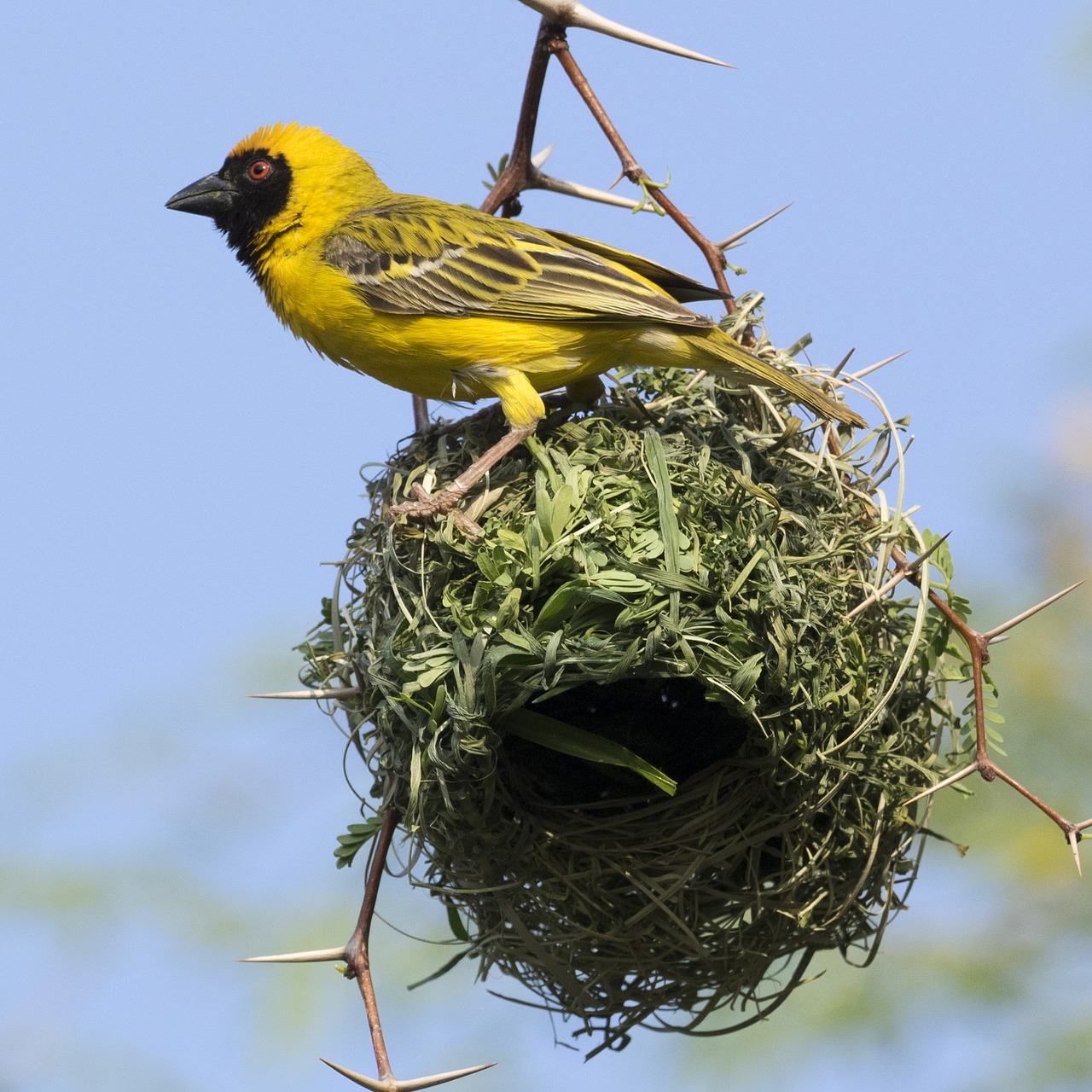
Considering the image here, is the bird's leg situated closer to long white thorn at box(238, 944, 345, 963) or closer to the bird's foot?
the bird's foot

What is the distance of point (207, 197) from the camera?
4270mm

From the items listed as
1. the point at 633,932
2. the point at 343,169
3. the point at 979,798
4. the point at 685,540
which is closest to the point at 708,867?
→ the point at 633,932

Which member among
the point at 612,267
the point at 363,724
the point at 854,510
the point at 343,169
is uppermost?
the point at 343,169

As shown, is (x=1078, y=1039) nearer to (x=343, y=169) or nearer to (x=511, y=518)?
(x=511, y=518)

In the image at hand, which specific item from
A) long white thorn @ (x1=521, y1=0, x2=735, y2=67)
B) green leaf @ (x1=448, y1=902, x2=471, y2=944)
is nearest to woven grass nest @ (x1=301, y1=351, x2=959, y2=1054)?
green leaf @ (x1=448, y1=902, x2=471, y2=944)

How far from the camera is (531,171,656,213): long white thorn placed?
12.4 ft

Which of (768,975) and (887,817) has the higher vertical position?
(887,817)

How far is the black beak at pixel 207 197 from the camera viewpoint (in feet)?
14.0

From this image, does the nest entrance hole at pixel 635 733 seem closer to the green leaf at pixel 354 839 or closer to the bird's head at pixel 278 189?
the green leaf at pixel 354 839

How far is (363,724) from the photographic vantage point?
3.54m

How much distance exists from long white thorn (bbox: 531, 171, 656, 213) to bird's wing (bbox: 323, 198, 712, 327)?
13 centimetres

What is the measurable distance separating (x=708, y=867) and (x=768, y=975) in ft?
A: 1.66

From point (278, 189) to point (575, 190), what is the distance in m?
0.94

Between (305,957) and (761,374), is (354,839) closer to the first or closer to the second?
(305,957)
